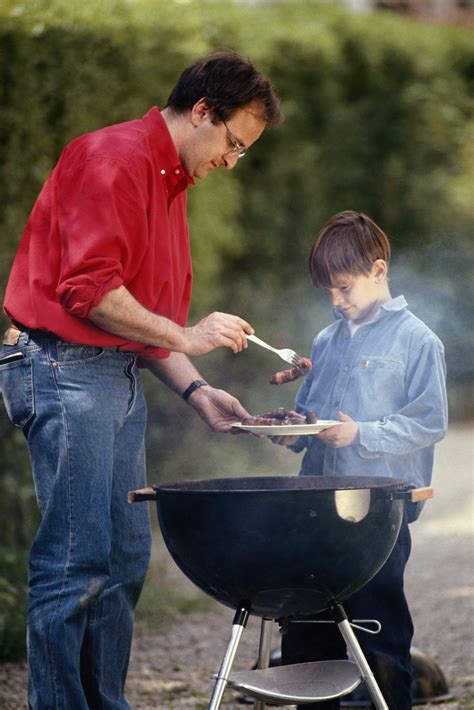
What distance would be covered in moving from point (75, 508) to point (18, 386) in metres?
0.33

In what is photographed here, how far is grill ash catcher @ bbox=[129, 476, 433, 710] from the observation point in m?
2.60

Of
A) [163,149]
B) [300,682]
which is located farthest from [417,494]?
[163,149]

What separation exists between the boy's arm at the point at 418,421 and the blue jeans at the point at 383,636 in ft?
0.84

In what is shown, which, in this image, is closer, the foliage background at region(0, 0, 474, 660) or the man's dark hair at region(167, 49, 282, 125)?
the man's dark hair at region(167, 49, 282, 125)

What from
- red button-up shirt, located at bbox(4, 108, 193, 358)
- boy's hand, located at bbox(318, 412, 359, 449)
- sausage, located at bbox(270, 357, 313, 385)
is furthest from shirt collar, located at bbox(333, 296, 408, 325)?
red button-up shirt, located at bbox(4, 108, 193, 358)

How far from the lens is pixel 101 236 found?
9.02 feet

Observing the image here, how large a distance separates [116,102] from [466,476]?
3.54 m

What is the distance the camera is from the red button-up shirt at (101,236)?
275 centimetres

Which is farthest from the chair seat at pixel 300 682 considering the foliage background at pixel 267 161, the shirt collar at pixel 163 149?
the foliage background at pixel 267 161

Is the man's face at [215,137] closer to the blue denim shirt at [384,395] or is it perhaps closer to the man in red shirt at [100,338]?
the man in red shirt at [100,338]

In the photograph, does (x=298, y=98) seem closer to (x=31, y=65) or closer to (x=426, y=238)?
(x=426, y=238)

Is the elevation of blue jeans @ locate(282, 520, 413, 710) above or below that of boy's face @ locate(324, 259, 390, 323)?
below

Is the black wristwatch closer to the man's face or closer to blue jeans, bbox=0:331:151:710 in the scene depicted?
blue jeans, bbox=0:331:151:710

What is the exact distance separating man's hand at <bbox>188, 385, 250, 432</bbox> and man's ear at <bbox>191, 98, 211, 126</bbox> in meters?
0.71
